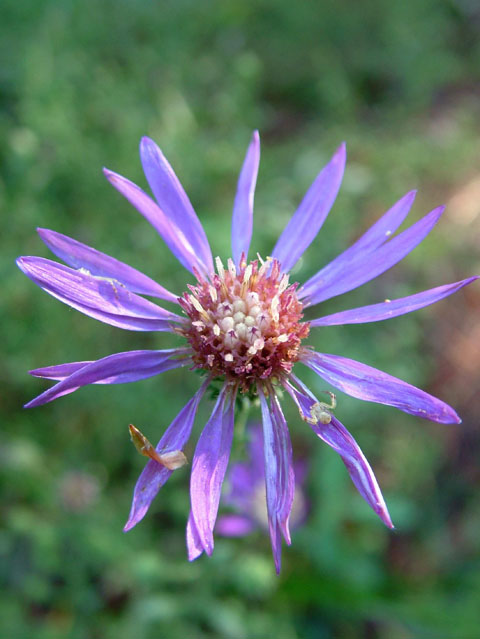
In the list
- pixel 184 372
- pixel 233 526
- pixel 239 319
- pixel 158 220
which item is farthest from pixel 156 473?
pixel 184 372

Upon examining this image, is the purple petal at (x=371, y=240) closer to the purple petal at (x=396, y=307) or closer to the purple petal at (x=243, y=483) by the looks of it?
the purple petal at (x=396, y=307)

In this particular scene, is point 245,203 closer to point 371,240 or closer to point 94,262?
point 371,240

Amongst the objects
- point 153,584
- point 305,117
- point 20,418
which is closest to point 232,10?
point 305,117

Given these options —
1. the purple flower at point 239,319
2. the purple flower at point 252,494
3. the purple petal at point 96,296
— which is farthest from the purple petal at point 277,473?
the purple flower at point 252,494

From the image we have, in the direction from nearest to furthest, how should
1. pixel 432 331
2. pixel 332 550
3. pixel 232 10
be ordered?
pixel 332 550
pixel 432 331
pixel 232 10

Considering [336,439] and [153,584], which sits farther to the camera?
[153,584]

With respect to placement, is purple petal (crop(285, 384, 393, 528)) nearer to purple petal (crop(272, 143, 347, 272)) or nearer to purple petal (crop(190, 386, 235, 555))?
purple petal (crop(190, 386, 235, 555))

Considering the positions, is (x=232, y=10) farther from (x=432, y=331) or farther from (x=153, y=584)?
(x=153, y=584)

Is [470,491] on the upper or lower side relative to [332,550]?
upper
